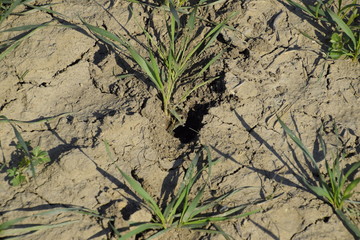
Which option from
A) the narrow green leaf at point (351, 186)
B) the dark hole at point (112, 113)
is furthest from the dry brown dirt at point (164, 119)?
the narrow green leaf at point (351, 186)

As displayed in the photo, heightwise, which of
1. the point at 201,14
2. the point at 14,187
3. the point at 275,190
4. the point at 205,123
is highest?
the point at 201,14

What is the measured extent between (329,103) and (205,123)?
701mm

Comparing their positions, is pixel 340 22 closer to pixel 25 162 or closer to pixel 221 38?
pixel 221 38

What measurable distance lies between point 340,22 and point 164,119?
1.15 meters

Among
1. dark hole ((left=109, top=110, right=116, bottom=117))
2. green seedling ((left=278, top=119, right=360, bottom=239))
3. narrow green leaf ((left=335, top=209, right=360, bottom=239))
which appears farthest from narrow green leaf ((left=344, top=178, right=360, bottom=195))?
dark hole ((left=109, top=110, right=116, bottom=117))

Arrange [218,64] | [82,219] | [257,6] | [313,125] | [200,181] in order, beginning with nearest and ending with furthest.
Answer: [82,219]
[200,181]
[313,125]
[218,64]
[257,6]

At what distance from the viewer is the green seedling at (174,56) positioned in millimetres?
2566

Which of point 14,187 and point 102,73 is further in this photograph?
point 102,73

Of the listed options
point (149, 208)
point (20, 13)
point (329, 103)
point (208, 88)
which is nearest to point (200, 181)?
point (149, 208)

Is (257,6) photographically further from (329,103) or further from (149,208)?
(149,208)

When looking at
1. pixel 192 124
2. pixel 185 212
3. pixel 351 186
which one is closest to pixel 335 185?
pixel 351 186

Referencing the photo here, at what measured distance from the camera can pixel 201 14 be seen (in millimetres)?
2861

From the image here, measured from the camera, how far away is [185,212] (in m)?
2.19

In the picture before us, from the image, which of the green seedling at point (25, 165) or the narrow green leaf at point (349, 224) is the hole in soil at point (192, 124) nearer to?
the green seedling at point (25, 165)
